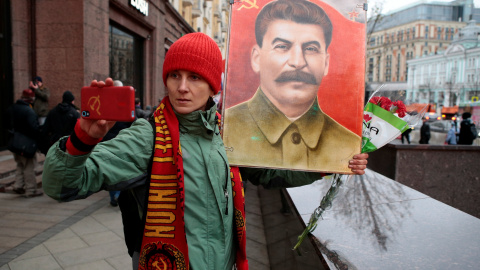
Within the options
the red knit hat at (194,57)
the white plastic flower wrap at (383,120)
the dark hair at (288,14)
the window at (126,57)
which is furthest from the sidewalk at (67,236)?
the window at (126,57)

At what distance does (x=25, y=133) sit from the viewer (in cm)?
589

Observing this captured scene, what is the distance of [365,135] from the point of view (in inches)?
78.1

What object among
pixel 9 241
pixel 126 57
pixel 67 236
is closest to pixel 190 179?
pixel 67 236

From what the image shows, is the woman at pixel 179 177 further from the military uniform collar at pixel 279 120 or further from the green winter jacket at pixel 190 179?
the military uniform collar at pixel 279 120

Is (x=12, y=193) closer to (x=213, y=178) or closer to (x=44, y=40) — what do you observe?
(x=44, y=40)

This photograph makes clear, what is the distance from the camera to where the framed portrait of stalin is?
72.6 inches

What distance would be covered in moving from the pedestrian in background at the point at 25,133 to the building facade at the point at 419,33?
320ft

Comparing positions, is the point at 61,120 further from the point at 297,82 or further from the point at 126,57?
the point at 126,57

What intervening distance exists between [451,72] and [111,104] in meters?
85.0


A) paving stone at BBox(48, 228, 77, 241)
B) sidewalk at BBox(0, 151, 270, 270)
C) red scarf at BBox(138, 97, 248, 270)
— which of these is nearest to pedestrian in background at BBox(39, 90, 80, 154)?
sidewalk at BBox(0, 151, 270, 270)

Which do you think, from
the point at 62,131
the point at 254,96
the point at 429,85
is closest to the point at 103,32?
the point at 62,131

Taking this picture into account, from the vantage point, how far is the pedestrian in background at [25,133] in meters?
5.86

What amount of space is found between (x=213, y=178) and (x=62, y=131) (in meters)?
4.94

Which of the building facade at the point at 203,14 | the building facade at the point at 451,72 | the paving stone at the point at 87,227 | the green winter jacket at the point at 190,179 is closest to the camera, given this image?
the green winter jacket at the point at 190,179
